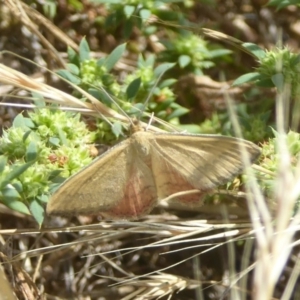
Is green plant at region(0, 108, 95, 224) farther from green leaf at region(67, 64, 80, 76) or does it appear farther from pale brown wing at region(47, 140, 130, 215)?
green leaf at region(67, 64, 80, 76)

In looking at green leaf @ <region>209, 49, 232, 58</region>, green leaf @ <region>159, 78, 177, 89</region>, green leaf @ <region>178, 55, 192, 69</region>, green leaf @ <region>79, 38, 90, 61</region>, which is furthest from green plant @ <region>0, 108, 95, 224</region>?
green leaf @ <region>209, 49, 232, 58</region>

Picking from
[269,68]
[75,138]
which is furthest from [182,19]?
[75,138]

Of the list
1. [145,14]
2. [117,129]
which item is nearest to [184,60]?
[145,14]

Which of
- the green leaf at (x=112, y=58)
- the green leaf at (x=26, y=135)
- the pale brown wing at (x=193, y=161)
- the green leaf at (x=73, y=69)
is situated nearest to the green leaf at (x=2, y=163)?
the green leaf at (x=26, y=135)

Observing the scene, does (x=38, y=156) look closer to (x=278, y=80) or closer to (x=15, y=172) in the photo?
(x=15, y=172)

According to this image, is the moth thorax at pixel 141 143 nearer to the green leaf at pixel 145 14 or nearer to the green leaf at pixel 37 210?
the green leaf at pixel 37 210

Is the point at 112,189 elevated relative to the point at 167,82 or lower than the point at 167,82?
lower
